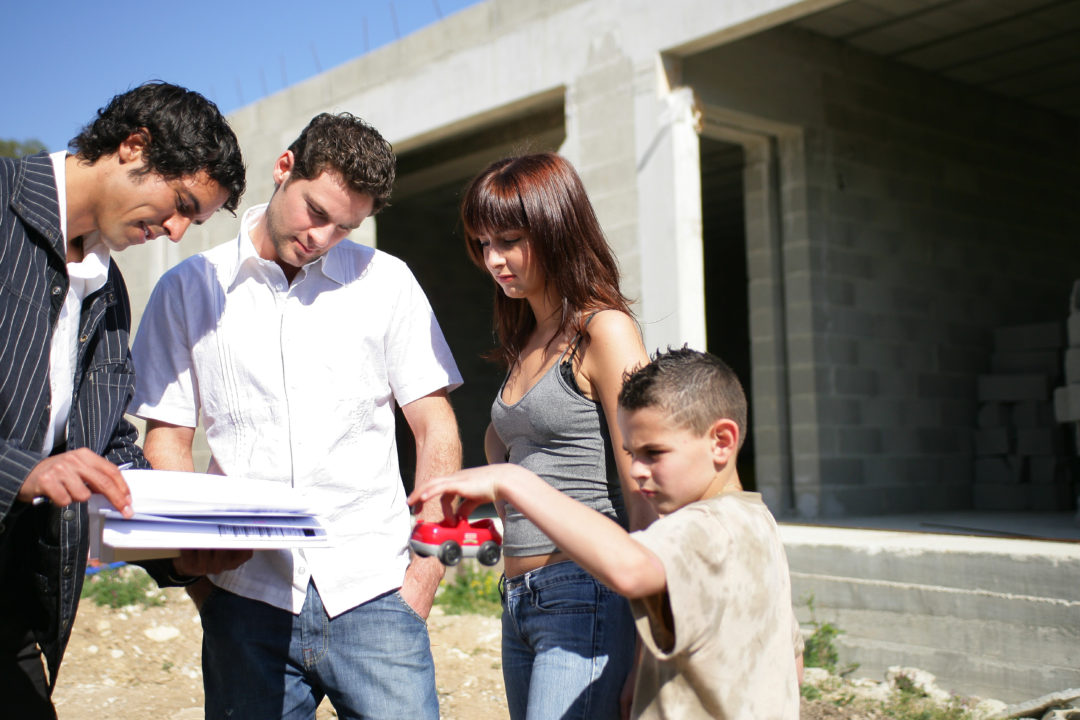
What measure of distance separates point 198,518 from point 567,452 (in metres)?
0.73

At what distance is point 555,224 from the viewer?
2.13m

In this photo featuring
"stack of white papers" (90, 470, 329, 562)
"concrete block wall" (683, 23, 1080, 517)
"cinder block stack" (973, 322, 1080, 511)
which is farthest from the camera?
"cinder block stack" (973, 322, 1080, 511)

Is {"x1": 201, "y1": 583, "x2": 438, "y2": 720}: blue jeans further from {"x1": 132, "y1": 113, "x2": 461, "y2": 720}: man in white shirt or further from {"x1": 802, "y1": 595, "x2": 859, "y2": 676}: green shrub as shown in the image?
{"x1": 802, "y1": 595, "x2": 859, "y2": 676}: green shrub

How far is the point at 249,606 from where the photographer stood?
2.15 m

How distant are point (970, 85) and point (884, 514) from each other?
4267 mm

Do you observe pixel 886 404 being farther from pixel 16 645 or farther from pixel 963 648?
pixel 16 645

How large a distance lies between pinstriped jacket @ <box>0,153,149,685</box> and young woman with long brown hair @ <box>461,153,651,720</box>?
817 mm

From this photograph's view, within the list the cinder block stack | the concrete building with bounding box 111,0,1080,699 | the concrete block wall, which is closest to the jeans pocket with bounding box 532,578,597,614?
the concrete building with bounding box 111,0,1080,699

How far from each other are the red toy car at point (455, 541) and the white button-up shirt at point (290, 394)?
2.12 feet

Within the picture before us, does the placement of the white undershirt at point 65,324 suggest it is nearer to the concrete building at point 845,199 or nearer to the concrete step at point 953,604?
the concrete building at point 845,199

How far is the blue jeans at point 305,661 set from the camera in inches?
84.1

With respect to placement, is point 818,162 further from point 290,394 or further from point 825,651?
point 290,394

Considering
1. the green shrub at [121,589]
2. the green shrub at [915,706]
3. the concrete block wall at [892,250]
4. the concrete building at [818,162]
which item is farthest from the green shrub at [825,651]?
the green shrub at [121,589]

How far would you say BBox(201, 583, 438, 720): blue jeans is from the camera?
84.1 inches
